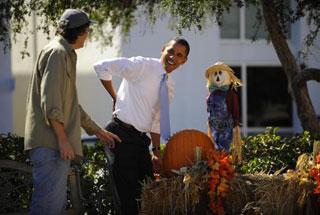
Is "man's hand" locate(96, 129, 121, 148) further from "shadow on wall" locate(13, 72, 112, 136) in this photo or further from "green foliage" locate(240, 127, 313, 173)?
"shadow on wall" locate(13, 72, 112, 136)

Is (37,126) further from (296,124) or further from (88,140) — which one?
(296,124)

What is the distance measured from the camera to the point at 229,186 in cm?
615

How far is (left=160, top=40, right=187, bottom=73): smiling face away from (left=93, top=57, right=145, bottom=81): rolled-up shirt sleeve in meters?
0.30

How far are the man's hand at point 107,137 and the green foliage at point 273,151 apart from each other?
79.2 inches

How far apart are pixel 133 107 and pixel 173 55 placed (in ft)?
1.98

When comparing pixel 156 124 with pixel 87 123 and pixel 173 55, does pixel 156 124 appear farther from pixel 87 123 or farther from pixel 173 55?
pixel 87 123

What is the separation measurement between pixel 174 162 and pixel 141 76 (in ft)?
3.02

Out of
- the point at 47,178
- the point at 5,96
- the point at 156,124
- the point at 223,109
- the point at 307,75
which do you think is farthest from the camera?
the point at 5,96

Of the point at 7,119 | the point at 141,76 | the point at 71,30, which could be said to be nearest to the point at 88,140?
the point at 7,119

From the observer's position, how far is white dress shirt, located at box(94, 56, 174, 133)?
605cm

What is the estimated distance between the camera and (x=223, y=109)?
23.9 ft

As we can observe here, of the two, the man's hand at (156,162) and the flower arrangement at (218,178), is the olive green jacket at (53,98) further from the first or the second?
the man's hand at (156,162)

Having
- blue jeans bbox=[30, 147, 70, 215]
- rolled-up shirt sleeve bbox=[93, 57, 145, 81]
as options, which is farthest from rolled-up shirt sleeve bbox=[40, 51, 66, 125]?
rolled-up shirt sleeve bbox=[93, 57, 145, 81]

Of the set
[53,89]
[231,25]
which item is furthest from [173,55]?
[231,25]
